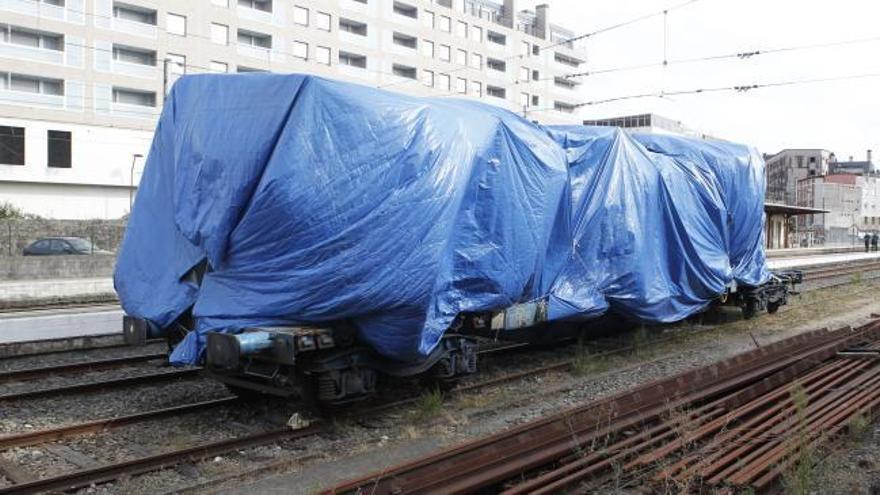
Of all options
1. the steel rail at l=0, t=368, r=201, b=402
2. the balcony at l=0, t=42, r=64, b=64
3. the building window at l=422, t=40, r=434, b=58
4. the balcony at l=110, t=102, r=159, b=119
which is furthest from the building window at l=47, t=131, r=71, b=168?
the steel rail at l=0, t=368, r=201, b=402

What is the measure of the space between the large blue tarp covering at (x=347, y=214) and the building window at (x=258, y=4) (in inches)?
1856

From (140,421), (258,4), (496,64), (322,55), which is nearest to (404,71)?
(322,55)

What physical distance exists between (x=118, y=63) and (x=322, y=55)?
1563 cm

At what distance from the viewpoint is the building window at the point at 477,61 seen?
7112 centimetres

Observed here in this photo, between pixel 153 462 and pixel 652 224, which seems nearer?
pixel 153 462

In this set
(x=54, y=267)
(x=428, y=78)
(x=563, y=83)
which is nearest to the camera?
(x=54, y=267)

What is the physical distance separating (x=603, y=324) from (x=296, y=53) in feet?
156

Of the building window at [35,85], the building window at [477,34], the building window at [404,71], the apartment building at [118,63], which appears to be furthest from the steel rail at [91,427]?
the building window at [477,34]

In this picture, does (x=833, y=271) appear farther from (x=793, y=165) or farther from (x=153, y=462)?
(x=793, y=165)

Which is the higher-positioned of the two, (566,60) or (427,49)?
(566,60)

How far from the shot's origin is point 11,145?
41.5m

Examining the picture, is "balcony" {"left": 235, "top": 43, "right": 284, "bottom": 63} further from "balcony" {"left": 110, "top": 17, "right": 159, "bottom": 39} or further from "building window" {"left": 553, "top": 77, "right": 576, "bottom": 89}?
"building window" {"left": 553, "top": 77, "right": 576, "bottom": 89}

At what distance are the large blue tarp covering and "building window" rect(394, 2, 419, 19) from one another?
57828mm

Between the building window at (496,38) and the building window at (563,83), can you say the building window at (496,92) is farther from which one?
the building window at (563,83)
